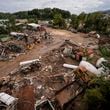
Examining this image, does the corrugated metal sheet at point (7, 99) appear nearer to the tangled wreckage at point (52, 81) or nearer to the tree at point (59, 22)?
the tangled wreckage at point (52, 81)

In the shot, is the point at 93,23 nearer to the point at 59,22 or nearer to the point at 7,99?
the point at 59,22

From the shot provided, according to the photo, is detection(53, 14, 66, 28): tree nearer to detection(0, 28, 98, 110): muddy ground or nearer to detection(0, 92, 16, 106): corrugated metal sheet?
detection(0, 28, 98, 110): muddy ground

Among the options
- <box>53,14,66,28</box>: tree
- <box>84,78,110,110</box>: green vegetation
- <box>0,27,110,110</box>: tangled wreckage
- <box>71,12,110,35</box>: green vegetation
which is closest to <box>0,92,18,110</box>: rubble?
<box>0,27,110,110</box>: tangled wreckage

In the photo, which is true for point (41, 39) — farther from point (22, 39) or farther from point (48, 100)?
point (48, 100)

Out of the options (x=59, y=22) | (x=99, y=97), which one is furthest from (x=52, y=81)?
(x=59, y=22)

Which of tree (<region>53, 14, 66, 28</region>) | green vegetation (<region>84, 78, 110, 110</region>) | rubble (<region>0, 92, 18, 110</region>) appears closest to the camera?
green vegetation (<region>84, 78, 110, 110</region>)

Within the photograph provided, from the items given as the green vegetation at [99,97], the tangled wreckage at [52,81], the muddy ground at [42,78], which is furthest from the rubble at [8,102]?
the green vegetation at [99,97]

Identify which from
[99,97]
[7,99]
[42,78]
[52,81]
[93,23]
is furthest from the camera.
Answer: [93,23]

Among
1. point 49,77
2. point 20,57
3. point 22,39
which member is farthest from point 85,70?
point 22,39

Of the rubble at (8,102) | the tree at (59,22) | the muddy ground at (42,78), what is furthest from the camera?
the tree at (59,22)
